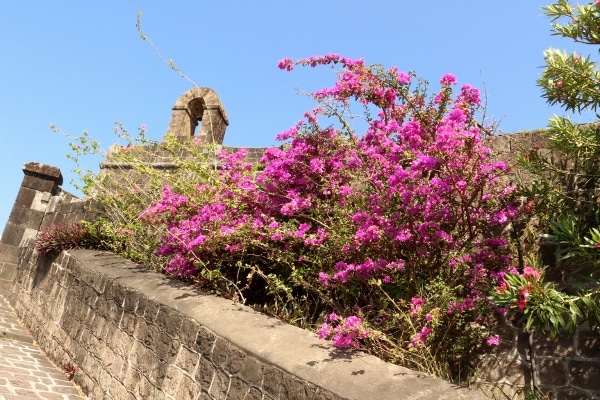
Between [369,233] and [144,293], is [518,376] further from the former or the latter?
[144,293]

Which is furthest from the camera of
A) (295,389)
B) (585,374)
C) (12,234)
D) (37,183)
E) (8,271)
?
(37,183)

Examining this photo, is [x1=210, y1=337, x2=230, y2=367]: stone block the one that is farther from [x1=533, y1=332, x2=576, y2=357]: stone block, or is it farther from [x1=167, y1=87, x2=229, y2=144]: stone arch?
[x1=167, y1=87, x2=229, y2=144]: stone arch

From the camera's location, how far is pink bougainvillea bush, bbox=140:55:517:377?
374 cm

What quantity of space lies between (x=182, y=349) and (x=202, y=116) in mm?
8605

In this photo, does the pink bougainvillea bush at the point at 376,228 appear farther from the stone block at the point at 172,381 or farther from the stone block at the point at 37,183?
the stone block at the point at 37,183

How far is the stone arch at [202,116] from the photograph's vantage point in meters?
10.9

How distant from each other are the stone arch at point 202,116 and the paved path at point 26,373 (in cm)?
554

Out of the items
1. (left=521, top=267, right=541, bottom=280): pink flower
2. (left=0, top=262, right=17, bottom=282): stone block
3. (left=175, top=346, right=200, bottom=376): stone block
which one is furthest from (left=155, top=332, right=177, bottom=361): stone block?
(left=0, top=262, right=17, bottom=282): stone block

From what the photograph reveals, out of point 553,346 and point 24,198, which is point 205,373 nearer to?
point 553,346

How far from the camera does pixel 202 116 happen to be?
11766mm

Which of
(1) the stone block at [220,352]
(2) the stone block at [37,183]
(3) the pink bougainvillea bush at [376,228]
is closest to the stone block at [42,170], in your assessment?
(2) the stone block at [37,183]

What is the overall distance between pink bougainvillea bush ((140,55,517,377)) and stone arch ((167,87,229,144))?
5.75m

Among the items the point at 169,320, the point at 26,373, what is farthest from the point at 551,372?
the point at 26,373

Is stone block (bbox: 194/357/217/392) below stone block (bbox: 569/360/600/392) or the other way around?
below
